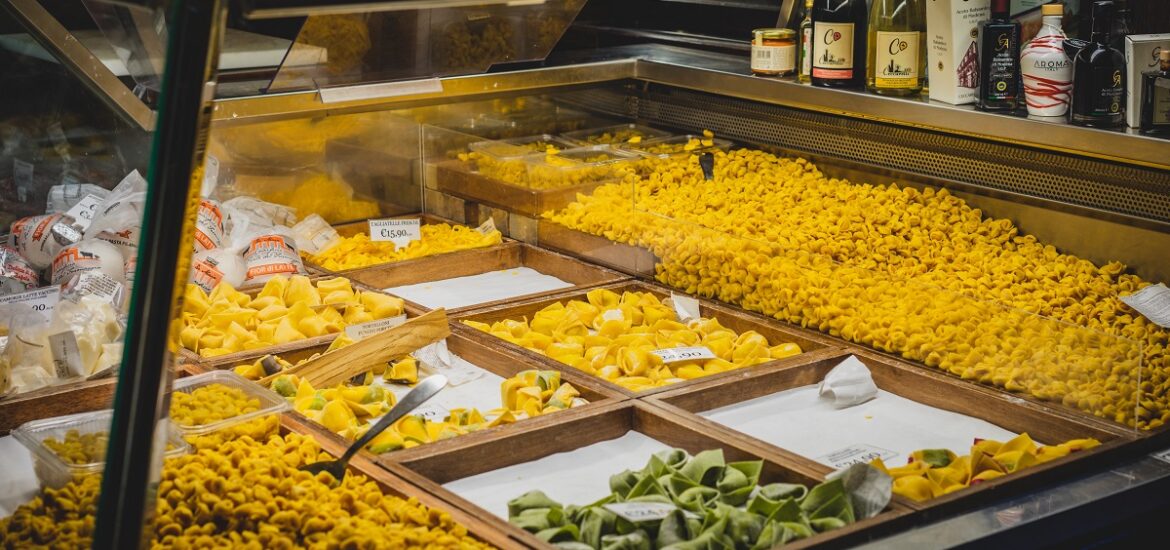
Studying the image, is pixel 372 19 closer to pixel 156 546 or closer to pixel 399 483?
pixel 399 483

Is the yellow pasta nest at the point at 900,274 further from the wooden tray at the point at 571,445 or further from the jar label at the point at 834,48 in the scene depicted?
the wooden tray at the point at 571,445

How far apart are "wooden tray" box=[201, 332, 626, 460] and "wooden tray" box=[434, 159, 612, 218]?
3.07 ft

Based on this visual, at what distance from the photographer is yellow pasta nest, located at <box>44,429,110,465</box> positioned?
175 centimetres

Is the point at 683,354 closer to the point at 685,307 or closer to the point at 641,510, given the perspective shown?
the point at 685,307

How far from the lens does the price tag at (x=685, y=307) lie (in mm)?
3217

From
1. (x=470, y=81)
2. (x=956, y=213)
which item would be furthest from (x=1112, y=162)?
(x=470, y=81)

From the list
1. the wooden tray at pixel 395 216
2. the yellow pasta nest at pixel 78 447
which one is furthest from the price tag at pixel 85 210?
the yellow pasta nest at pixel 78 447

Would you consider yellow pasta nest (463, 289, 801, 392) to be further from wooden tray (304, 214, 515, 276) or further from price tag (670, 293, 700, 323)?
wooden tray (304, 214, 515, 276)

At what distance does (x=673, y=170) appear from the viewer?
3.93 metres

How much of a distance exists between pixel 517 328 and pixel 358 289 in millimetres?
582

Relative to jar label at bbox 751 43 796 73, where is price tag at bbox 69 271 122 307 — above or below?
below

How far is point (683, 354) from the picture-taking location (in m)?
2.84

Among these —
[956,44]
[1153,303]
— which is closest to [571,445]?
[1153,303]

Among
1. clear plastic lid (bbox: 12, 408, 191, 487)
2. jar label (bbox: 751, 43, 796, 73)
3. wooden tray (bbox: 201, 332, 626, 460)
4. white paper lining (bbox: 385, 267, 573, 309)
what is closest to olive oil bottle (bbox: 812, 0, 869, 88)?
jar label (bbox: 751, 43, 796, 73)
